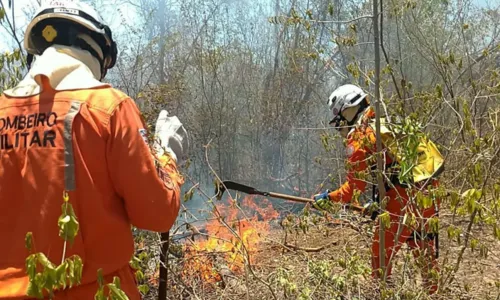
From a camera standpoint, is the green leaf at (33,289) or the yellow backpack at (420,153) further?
the yellow backpack at (420,153)

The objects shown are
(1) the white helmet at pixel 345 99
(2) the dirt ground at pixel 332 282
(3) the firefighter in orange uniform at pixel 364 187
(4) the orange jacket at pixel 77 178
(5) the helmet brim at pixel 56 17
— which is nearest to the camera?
(4) the orange jacket at pixel 77 178

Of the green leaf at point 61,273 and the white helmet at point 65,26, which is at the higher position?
the white helmet at point 65,26

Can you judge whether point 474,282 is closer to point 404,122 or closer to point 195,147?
point 404,122

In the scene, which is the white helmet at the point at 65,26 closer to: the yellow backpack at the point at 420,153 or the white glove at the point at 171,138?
the white glove at the point at 171,138

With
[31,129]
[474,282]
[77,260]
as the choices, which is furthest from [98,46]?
[474,282]

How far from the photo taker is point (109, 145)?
5.43 ft

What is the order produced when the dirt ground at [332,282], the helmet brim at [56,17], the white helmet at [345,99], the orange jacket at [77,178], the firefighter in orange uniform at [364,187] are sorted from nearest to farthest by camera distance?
the orange jacket at [77,178], the helmet brim at [56,17], the dirt ground at [332,282], the firefighter in orange uniform at [364,187], the white helmet at [345,99]

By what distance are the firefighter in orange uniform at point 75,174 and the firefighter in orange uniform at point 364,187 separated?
68.4 inches

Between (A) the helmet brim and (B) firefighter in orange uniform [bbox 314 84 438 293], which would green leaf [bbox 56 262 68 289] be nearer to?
(A) the helmet brim

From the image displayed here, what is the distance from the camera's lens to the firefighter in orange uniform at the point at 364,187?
3.28 meters

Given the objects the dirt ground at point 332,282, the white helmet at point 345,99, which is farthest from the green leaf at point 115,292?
the white helmet at point 345,99

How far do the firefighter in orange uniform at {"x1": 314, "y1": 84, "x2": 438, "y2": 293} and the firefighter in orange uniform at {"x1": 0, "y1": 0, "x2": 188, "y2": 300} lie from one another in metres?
1.74

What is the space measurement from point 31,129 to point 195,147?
28.2 ft

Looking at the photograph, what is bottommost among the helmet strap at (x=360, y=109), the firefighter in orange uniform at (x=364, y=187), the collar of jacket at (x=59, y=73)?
the firefighter in orange uniform at (x=364, y=187)
